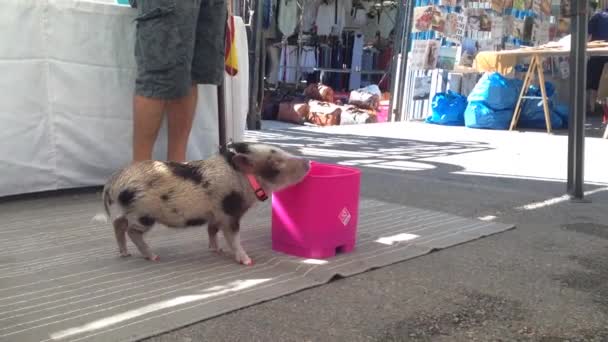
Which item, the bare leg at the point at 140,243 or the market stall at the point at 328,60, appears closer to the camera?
the bare leg at the point at 140,243

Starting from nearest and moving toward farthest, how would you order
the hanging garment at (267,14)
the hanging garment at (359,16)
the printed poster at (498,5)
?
the printed poster at (498,5)
the hanging garment at (267,14)
the hanging garment at (359,16)

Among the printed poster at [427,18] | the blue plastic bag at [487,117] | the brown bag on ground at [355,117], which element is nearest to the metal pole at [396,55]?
the brown bag on ground at [355,117]

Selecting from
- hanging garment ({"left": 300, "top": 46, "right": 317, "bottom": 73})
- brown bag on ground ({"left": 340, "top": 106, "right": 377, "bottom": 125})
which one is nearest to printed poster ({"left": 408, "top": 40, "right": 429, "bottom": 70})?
brown bag on ground ({"left": 340, "top": 106, "right": 377, "bottom": 125})

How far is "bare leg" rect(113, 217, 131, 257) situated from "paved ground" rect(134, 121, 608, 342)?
698 millimetres

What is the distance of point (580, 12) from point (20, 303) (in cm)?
332

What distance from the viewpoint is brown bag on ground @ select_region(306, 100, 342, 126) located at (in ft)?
30.5

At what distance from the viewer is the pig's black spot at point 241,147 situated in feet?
8.23

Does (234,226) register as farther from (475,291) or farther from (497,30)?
(497,30)

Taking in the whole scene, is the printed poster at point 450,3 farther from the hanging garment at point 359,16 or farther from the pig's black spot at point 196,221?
the pig's black spot at point 196,221

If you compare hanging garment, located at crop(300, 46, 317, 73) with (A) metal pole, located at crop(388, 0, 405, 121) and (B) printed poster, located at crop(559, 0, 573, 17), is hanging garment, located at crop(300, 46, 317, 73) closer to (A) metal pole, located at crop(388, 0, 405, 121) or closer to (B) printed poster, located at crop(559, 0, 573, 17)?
(A) metal pole, located at crop(388, 0, 405, 121)

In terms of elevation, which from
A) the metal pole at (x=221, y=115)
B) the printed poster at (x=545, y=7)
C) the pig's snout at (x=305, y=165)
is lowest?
the pig's snout at (x=305, y=165)

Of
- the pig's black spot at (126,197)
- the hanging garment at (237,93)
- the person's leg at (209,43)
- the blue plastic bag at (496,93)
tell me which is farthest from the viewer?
the blue plastic bag at (496,93)

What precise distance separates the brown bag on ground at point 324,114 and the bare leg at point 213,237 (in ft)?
22.1

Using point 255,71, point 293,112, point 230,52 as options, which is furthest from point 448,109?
point 230,52
